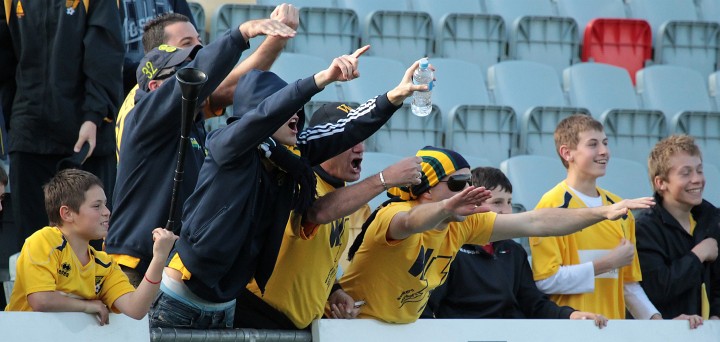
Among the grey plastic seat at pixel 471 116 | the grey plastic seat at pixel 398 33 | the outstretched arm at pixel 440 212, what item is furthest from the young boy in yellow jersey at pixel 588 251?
the grey plastic seat at pixel 398 33

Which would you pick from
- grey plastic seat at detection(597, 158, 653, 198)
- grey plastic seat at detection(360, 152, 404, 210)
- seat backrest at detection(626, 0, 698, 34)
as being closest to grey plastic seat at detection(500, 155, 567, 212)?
grey plastic seat at detection(597, 158, 653, 198)

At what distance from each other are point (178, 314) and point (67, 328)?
0.44 m

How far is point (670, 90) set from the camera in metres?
8.32

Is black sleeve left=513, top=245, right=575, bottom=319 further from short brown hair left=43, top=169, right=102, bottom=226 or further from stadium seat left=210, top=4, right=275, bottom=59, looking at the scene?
stadium seat left=210, top=4, right=275, bottom=59

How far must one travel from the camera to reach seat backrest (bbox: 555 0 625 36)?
8938 mm

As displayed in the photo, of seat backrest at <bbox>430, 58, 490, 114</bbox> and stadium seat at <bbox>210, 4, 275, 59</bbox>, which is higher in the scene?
stadium seat at <bbox>210, 4, 275, 59</bbox>

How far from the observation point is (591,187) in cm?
562

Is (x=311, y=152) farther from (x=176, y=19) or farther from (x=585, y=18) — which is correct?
(x=585, y=18)

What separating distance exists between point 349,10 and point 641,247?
288 cm

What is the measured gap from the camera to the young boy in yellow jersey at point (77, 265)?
381 cm

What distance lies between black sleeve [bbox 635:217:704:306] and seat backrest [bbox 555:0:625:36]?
11.1 ft

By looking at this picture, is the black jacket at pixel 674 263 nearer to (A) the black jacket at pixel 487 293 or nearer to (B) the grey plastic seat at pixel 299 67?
(A) the black jacket at pixel 487 293

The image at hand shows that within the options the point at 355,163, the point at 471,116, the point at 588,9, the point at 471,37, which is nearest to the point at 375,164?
the point at 471,116

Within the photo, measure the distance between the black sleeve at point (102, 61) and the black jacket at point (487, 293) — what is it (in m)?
1.66
